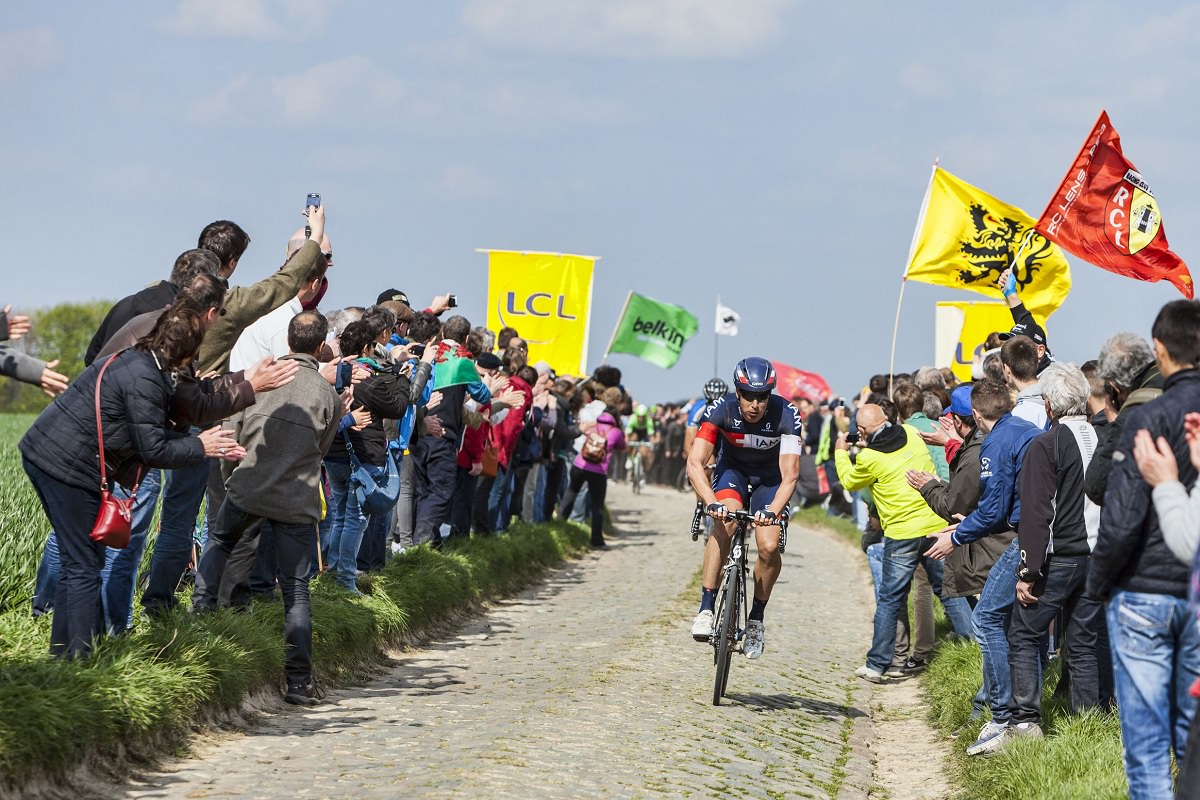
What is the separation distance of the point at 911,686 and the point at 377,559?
457 centimetres

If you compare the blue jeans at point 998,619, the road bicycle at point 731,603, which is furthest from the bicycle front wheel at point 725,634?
the blue jeans at point 998,619

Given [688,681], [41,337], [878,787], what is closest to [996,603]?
[878,787]

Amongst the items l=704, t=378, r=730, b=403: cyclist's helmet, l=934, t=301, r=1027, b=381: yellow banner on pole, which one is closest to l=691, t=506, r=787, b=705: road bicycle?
l=704, t=378, r=730, b=403: cyclist's helmet

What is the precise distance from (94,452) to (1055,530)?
516cm

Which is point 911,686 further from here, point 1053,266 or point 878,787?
point 1053,266

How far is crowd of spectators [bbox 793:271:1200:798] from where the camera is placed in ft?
19.0

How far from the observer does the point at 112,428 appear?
7.87 metres

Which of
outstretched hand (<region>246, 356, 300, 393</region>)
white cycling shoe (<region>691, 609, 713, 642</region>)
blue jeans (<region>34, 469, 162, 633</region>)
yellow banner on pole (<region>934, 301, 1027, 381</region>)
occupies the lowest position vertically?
white cycling shoe (<region>691, 609, 713, 642</region>)

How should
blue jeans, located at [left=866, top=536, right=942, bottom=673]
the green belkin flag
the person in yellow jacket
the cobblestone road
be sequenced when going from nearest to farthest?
the cobblestone road, the person in yellow jacket, blue jeans, located at [left=866, top=536, right=942, bottom=673], the green belkin flag

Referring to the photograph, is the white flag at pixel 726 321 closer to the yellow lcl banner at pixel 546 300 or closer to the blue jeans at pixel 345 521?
the yellow lcl banner at pixel 546 300

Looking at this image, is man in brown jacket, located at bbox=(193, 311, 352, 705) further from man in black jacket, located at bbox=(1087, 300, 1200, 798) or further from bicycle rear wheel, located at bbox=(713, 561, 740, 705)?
man in black jacket, located at bbox=(1087, 300, 1200, 798)

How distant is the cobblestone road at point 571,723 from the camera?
296 inches

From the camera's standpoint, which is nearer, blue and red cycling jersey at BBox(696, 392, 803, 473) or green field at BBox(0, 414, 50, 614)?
green field at BBox(0, 414, 50, 614)

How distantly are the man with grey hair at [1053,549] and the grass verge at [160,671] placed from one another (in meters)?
4.40
